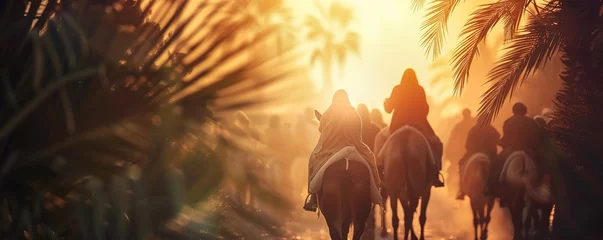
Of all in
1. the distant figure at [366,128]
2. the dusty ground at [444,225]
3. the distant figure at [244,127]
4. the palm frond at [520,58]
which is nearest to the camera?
the distant figure at [244,127]

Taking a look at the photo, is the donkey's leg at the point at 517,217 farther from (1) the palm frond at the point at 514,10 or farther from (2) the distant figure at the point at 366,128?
(1) the palm frond at the point at 514,10

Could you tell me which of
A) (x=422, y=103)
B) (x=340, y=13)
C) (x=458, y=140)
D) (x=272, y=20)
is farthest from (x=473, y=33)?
(x=340, y=13)

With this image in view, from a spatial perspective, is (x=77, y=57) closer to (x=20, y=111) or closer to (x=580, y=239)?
(x=20, y=111)

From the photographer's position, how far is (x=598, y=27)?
10102 mm

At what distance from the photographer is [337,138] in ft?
31.8

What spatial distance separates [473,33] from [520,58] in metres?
0.70

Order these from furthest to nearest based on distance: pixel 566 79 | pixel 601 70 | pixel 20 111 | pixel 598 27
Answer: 1. pixel 566 79
2. pixel 601 70
3. pixel 598 27
4. pixel 20 111

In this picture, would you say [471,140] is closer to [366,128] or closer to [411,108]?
[366,128]

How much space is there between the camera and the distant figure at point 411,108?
39.8 feet

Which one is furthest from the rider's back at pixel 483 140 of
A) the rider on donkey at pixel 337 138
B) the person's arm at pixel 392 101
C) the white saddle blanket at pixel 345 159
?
the white saddle blanket at pixel 345 159

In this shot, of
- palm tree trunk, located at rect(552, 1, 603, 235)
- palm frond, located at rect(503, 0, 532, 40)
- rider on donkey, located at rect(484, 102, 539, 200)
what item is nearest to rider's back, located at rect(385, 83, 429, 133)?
rider on donkey, located at rect(484, 102, 539, 200)

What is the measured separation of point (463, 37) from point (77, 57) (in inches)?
364

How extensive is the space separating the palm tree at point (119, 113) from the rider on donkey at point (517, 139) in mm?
9701

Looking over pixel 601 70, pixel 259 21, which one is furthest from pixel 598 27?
pixel 259 21
